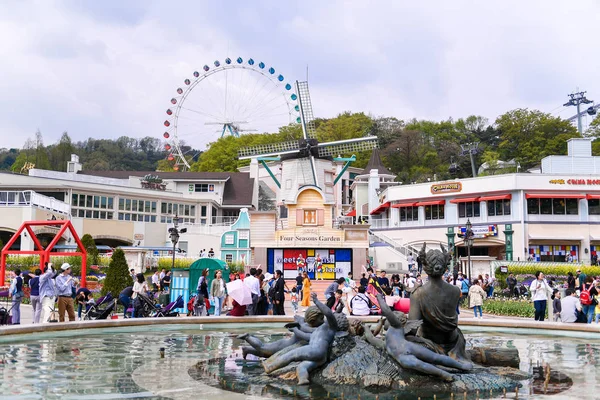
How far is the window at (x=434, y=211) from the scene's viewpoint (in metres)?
57.9

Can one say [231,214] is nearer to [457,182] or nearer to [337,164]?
[337,164]

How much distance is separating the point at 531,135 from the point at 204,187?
4818 centimetres

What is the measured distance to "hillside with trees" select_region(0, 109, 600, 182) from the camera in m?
82.1

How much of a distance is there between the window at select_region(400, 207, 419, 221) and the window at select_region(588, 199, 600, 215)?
16.0 metres

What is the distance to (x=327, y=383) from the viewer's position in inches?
326

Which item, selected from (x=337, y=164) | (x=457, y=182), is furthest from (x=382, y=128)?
(x=457, y=182)

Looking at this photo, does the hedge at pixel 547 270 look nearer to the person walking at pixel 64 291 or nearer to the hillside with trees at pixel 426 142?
the person walking at pixel 64 291

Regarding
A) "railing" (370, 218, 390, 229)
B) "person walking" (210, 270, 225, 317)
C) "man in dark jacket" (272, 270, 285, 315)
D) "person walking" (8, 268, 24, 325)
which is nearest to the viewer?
"person walking" (8, 268, 24, 325)

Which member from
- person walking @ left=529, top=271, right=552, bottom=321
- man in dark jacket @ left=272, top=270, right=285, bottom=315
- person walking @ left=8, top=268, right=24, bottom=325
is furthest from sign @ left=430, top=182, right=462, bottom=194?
person walking @ left=8, top=268, right=24, bottom=325

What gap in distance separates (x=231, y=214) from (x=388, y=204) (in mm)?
21704

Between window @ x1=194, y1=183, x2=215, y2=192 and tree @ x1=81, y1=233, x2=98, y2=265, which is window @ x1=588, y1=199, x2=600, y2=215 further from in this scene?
tree @ x1=81, y1=233, x2=98, y2=265

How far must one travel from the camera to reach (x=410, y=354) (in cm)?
809

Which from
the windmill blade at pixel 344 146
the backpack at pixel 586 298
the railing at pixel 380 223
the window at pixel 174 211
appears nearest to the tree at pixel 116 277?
the backpack at pixel 586 298

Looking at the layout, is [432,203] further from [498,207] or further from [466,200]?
[498,207]
